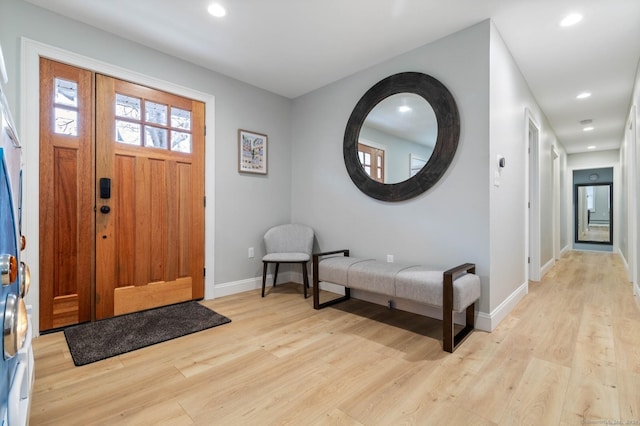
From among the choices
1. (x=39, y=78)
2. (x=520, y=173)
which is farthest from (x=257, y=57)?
(x=520, y=173)

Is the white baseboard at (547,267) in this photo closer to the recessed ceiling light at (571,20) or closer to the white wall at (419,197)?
the white wall at (419,197)

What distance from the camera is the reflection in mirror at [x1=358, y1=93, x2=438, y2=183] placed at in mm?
2722

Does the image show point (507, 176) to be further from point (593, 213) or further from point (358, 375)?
point (593, 213)

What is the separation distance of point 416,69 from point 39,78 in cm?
308

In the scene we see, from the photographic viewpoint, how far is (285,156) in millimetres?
3988

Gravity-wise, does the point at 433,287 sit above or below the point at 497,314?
above

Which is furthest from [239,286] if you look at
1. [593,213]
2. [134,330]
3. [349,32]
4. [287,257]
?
[593,213]

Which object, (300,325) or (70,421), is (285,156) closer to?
(300,325)

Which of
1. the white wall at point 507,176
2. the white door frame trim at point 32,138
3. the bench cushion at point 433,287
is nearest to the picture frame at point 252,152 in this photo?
the white door frame trim at point 32,138

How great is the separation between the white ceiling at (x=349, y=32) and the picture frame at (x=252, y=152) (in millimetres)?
633

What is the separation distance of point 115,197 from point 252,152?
59.4 inches

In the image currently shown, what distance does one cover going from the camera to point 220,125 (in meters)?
3.29

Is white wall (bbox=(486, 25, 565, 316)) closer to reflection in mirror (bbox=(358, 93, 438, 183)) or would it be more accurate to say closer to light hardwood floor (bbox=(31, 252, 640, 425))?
light hardwood floor (bbox=(31, 252, 640, 425))

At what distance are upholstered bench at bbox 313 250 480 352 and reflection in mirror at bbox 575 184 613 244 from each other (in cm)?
808
